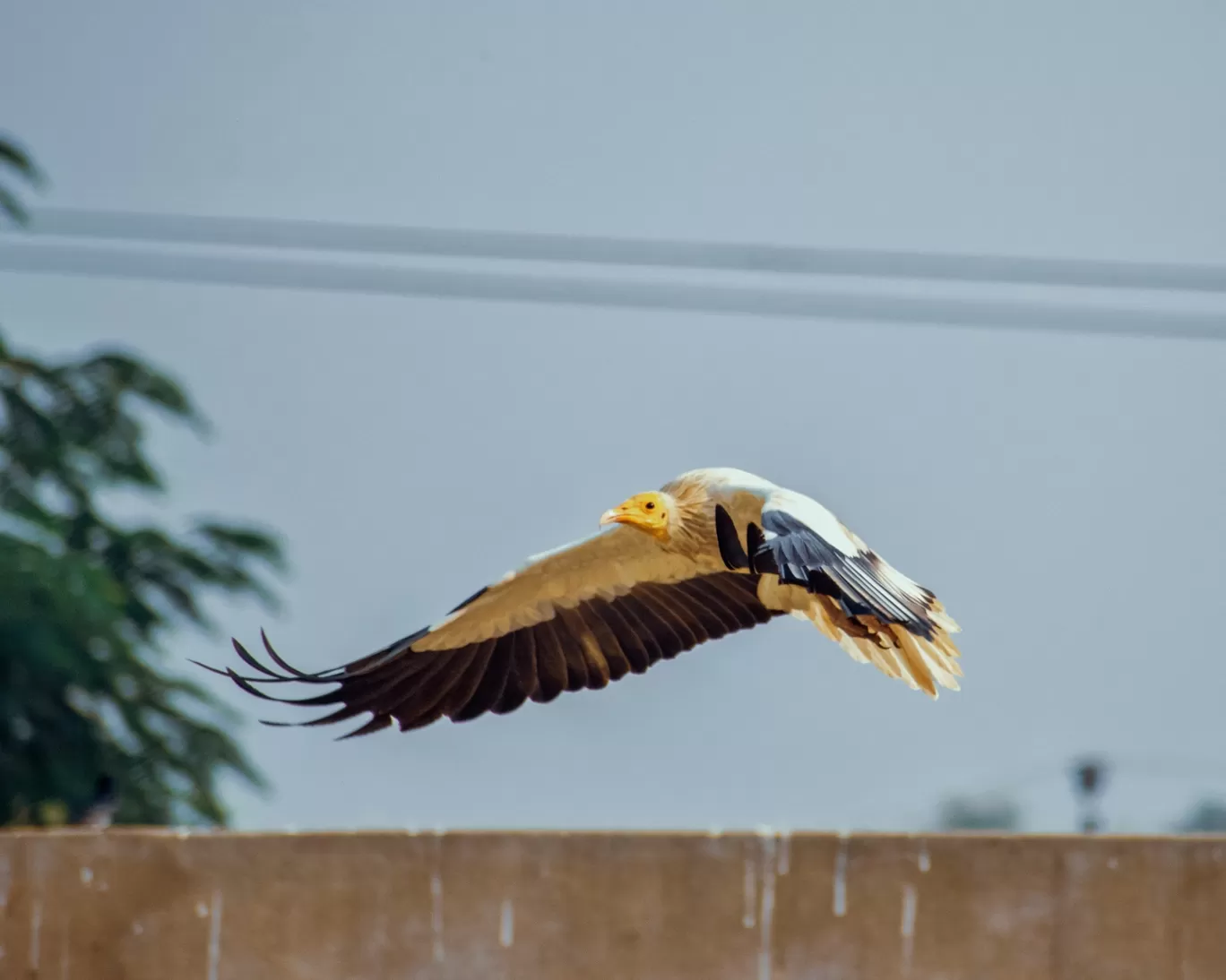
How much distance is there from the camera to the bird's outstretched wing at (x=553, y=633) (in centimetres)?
807

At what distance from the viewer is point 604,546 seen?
8.05 m

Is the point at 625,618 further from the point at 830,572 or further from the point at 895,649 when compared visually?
the point at 830,572

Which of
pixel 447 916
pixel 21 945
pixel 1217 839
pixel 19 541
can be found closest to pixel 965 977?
pixel 1217 839

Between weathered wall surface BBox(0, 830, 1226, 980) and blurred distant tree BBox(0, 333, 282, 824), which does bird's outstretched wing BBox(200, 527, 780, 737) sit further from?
blurred distant tree BBox(0, 333, 282, 824)

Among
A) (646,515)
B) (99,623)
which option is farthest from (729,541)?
(99,623)

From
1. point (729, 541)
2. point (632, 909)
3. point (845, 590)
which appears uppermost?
point (729, 541)

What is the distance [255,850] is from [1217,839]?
321cm

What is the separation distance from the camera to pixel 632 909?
7230 millimetres

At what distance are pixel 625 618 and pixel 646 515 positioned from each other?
0.98 metres

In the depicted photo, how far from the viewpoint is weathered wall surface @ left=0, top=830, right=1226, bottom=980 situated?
714 cm

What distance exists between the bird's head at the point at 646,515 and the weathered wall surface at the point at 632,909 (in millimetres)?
1064

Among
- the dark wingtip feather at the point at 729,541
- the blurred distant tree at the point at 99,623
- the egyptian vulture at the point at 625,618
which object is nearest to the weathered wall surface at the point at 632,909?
the egyptian vulture at the point at 625,618

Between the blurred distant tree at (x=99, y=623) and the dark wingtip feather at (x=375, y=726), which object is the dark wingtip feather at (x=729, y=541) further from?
the blurred distant tree at (x=99, y=623)

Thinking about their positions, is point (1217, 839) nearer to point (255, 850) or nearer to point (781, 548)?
point (781, 548)
